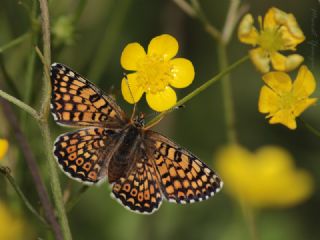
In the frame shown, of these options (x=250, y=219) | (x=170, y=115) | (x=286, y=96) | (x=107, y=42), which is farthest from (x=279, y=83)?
(x=170, y=115)

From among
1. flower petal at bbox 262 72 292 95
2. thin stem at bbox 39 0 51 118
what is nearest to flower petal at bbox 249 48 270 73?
flower petal at bbox 262 72 292 95

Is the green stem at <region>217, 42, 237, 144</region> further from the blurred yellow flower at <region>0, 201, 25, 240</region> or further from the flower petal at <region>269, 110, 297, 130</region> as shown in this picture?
the blurred yellow flower at <region>0, 201, 25, 240</region>

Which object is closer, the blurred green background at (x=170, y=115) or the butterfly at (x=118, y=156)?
the butterfly at (x=118, y=156)

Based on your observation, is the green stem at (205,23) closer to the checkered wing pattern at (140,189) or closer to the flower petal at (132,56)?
the flower petal at (132,56)

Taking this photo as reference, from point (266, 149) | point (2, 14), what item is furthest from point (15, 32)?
point (266, 149)

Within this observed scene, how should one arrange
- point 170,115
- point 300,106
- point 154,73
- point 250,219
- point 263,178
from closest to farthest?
1. point 300,106
2. point 154,73
3. point 250,219
4. point 263,178
5. point 170,115

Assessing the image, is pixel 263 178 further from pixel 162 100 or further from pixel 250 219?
pixel 162 100

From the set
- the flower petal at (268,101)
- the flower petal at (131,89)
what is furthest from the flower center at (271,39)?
the flower petal at (131,89)
